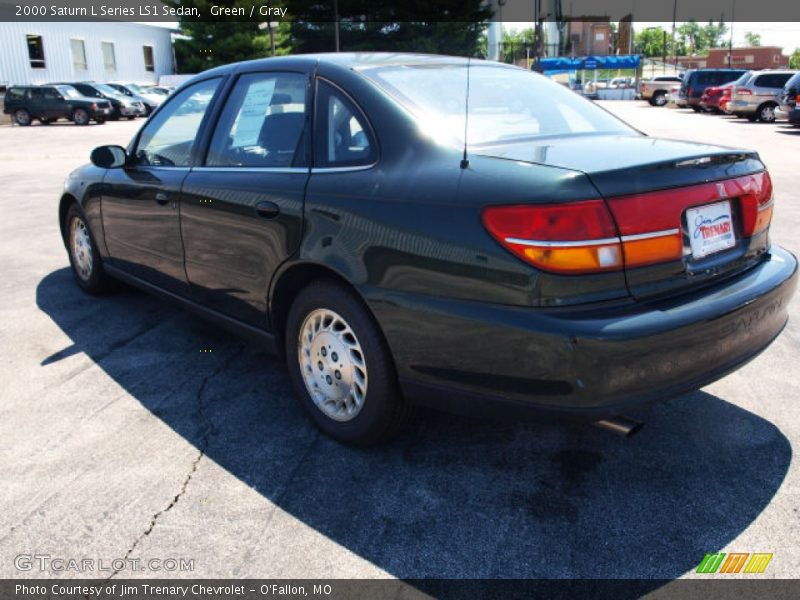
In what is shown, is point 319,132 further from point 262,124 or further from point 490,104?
point 490,104

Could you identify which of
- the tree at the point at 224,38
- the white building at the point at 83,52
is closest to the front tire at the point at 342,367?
the white building at the point at 83,52

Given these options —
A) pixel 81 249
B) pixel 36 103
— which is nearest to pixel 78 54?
pixel 36 103

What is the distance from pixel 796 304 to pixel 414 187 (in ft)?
11.6

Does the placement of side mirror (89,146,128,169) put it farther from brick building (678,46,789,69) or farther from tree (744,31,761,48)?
tree (744,31,761,48)

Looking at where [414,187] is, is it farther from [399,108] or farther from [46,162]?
[46,162]

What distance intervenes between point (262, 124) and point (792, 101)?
19.4m

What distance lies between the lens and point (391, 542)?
8.20ft

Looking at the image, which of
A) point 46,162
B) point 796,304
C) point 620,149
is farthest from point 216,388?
point 46,162

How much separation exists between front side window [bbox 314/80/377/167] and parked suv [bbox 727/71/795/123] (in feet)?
79.9

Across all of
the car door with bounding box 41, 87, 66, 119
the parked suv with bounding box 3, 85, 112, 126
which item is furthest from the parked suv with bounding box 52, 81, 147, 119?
the car door with bounding box 41, 87, 66, 119

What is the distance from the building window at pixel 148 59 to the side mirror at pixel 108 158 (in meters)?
46.0

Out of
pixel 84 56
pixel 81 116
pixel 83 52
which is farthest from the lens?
pixel 84 56

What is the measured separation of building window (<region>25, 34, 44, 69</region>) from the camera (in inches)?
1457

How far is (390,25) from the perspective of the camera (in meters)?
42.9
